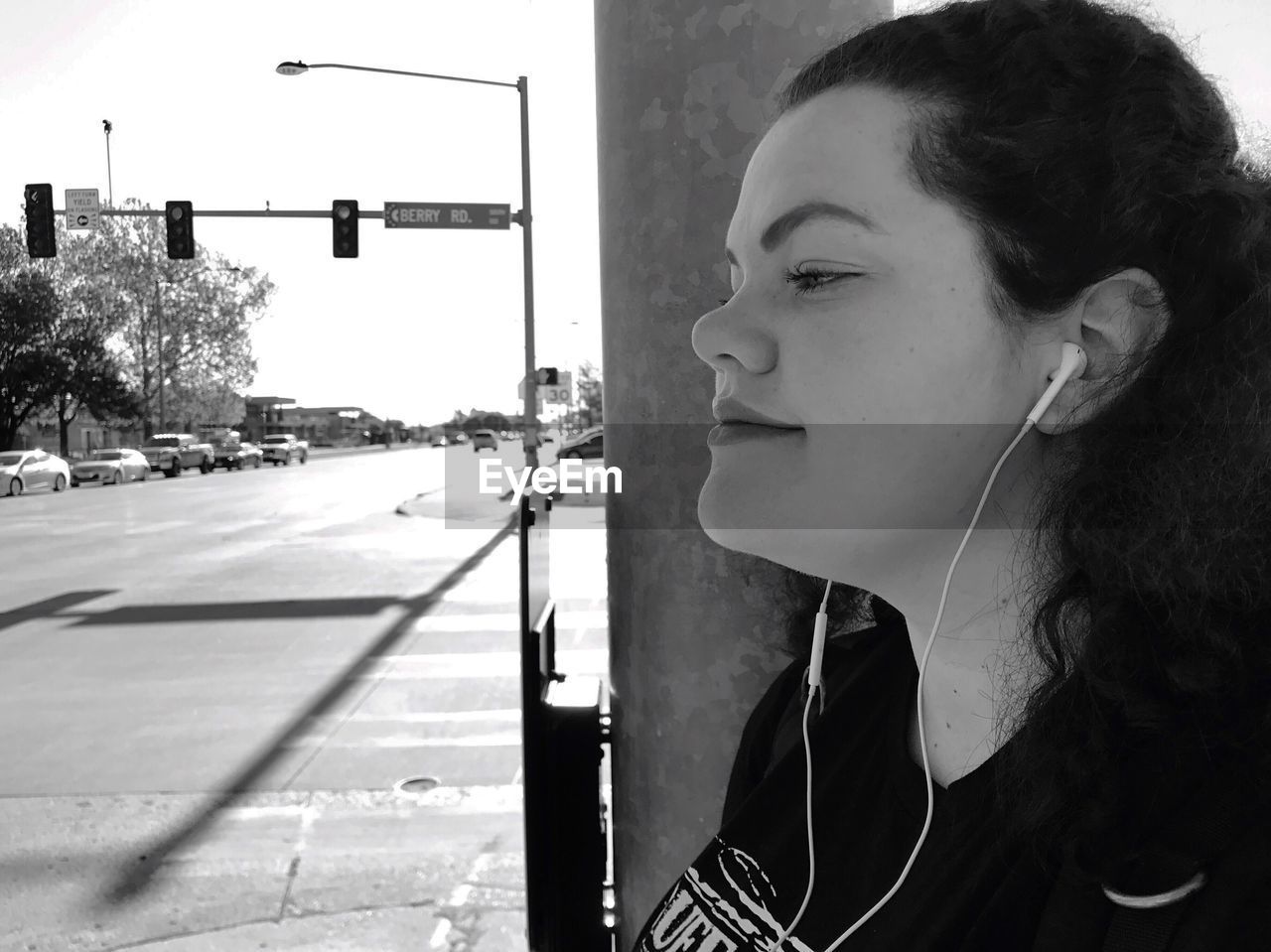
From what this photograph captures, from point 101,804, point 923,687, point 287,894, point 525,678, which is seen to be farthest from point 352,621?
point 923,687

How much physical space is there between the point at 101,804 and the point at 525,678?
172 inches

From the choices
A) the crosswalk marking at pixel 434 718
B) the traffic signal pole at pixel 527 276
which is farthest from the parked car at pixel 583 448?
the crosswalk marking at pixel 434 718

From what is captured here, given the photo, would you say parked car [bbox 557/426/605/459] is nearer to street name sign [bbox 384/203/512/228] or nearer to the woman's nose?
street name sign [bbox 384/203/512/228]

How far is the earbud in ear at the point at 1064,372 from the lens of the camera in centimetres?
100

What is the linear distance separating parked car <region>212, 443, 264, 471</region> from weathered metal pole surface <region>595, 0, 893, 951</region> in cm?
5168

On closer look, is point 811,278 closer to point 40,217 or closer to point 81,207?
point 40,217

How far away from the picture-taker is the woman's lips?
1.11 meters

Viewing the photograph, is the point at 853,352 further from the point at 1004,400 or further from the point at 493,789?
the point at 493,789

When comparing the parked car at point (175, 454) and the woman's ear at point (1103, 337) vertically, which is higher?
the woman's ear at point (1103, 337)

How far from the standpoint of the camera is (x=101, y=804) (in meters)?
4.98

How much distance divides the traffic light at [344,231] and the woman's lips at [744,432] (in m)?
18.6

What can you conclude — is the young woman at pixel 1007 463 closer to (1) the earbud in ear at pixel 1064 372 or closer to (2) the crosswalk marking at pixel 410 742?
(1) the earbud in ear at pixel 1064 372

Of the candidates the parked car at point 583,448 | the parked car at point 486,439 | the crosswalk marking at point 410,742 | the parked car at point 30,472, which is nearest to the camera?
the crosswalk marking at point 410,742

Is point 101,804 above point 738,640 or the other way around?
the other way around
